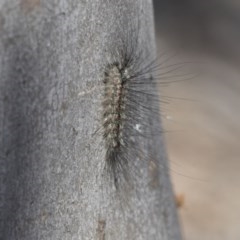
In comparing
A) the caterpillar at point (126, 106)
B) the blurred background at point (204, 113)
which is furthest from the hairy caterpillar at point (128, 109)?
the blurred background at point (204, 113)

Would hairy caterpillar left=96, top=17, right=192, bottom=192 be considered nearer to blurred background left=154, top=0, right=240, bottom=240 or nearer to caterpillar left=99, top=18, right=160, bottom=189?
caterpillar left=99, top=18, right=160, bottom=189

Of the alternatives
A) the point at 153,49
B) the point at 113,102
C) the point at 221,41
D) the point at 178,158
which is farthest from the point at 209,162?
the point at 113,102

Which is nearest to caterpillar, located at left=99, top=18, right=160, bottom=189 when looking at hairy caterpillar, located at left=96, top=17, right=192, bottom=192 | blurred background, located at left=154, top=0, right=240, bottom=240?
hairy caterpillar, located at left=96, top=17, right=192, bottom=192

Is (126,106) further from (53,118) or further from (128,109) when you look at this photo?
(53,118)

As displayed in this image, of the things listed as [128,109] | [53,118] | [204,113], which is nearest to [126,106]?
[128,109]

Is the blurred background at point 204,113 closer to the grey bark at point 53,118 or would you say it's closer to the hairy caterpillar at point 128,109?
the hairy caterpillar at point 128,109

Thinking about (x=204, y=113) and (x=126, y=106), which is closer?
(x=126, y=106)
